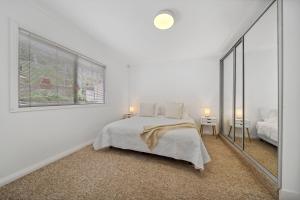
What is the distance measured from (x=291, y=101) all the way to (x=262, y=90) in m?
0.73

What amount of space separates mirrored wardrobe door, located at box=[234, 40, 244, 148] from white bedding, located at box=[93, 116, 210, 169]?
1.03m

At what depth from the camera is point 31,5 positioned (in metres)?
1.65

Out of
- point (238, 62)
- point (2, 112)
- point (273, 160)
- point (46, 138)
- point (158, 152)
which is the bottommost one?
point (158, 152)

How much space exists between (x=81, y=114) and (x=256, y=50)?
3.29 m

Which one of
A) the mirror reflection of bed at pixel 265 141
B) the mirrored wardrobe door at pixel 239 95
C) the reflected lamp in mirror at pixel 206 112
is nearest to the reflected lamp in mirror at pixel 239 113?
the mirrored wardrobe door at pixel 239 95

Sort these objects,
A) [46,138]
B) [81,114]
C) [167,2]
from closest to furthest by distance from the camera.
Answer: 1. [167,2]
2. [46,138]
3. [81,114]

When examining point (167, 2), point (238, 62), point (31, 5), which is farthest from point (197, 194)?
point (31, 5)

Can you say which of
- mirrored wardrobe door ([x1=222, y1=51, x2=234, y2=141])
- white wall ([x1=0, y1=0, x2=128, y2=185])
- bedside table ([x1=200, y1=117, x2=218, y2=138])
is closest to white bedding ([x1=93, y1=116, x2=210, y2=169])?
white wall ([x1=0, y1=0, x2=128, y2=185])

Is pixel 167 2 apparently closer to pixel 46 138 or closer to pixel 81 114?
pixel 81 114

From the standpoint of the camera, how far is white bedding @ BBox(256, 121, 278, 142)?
4.92 feet

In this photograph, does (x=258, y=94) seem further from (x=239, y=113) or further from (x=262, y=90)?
(x=239, y=113)

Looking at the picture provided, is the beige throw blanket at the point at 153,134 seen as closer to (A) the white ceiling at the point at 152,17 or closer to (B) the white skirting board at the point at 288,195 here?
(B) the white skirting board at the point at 288,195

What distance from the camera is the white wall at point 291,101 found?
44.7 inches

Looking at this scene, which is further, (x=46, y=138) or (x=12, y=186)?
(x=46, y=138)
